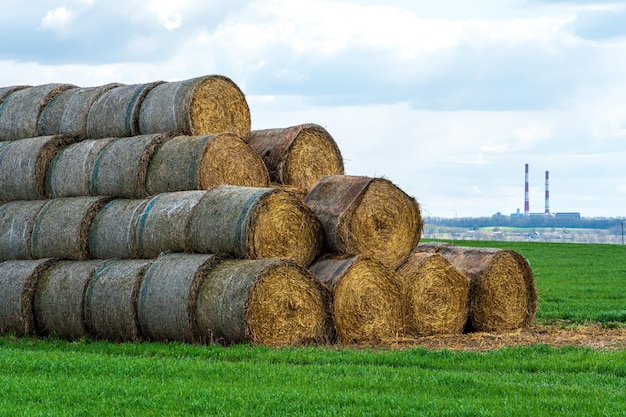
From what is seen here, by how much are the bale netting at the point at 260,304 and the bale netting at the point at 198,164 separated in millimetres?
1903

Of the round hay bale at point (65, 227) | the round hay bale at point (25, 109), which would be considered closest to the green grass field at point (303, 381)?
the round hay bale at point (65, 227)

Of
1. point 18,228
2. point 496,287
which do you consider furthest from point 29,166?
point 496,287

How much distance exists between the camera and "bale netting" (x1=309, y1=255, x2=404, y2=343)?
13.8 m

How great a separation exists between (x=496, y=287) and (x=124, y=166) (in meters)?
5.80

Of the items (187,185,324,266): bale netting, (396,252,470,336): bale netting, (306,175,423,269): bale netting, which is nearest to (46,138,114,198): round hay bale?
(187,185,324,266): bale netting

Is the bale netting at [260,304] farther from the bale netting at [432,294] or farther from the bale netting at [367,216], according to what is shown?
the bale netting at [432,294]

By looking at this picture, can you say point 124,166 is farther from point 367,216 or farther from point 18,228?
point 367,216

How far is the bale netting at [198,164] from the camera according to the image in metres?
14.8

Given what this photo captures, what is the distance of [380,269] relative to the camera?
46.9 feet

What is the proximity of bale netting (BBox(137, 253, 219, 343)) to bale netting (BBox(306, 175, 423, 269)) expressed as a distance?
6.03ft

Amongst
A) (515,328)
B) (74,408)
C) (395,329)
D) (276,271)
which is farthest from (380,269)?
(74,408)

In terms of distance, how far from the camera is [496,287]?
52.3 feet

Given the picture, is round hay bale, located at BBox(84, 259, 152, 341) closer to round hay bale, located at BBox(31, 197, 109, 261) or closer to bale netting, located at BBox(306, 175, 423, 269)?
round hay bale, located at BBox(31, 197, 109, 261)

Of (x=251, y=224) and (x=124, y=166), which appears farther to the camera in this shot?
(x=124, y=166)
